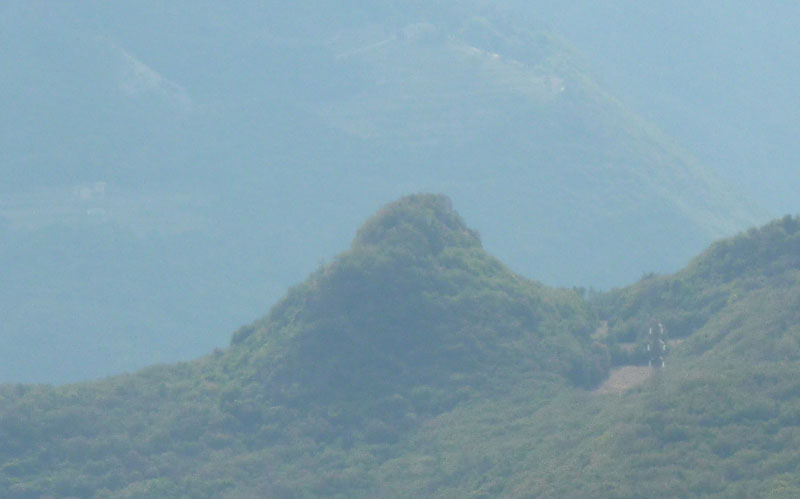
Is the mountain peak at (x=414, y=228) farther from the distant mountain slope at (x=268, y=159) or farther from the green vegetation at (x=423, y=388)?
the distant mountain slope at (x=268, y=159)

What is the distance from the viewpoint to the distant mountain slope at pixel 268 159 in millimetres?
107938

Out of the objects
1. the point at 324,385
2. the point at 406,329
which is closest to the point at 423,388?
the point at 406,329

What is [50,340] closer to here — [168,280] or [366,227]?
[168,280]

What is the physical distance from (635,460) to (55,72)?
129m

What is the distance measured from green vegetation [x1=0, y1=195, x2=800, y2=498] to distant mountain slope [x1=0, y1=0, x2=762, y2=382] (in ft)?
224

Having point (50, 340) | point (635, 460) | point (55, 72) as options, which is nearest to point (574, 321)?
point (635, 460)

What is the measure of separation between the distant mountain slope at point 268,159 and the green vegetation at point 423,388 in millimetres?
68235

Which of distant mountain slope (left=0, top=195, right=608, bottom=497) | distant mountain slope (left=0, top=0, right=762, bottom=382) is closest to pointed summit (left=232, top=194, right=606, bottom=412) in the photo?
distant mountain slope (left=0, top=195, right=608, bottom=497)

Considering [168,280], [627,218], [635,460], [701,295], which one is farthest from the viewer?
[627,218]

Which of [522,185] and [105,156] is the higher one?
[105,156]

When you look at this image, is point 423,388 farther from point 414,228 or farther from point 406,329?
point 414,228

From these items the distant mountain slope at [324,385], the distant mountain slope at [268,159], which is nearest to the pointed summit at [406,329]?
the distant mountain slope at [324,385]

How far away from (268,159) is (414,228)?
10774 centimetres

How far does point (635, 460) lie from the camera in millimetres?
19672
